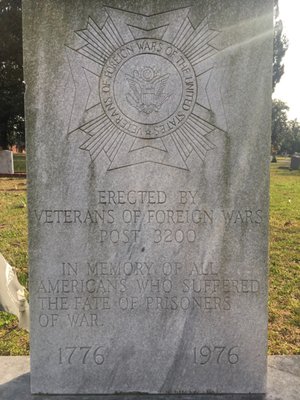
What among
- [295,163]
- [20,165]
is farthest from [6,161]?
[295,163]

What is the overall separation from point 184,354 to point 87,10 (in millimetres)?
2117

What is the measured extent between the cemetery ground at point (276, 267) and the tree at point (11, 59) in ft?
47.8

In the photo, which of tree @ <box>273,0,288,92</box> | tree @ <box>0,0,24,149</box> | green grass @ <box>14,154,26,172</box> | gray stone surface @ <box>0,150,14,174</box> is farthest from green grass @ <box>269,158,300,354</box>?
tree @ <box>273,0,288,92</box>

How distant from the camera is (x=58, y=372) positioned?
2.72 m

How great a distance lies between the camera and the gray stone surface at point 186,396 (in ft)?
8.87

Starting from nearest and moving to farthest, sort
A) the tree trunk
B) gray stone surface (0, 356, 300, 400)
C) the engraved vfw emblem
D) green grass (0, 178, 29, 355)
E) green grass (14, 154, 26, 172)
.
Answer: the engraved vfw emblem → gray stone surface (0, 356, 300, 400) → green grass (0, 178, 29, 355) → green grass (14, 154, 26, 172) → the tree trunk

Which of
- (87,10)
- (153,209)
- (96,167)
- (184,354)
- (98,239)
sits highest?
(87,10)

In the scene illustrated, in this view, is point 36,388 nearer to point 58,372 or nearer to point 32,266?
point 58,372

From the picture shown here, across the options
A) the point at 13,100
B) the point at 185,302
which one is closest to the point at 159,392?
the point at 185,302

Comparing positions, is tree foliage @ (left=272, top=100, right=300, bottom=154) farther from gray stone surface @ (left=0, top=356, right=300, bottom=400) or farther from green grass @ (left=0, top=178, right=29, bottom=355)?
gray stone surface @ (left=0, top=356, right=300, bottom=400)

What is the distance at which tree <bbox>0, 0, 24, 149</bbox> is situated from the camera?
24.4 metres

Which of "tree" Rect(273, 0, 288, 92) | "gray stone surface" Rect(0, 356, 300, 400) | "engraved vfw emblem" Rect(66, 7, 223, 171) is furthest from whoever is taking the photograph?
"tree" Rect(273, 0, 288, 92)

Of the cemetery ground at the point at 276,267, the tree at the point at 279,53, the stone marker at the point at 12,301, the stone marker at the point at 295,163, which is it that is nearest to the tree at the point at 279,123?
the tree at the point at 279,53

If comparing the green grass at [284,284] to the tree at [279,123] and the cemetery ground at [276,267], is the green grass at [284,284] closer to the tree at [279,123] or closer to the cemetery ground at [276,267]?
the cemetery ground at [276,267]
